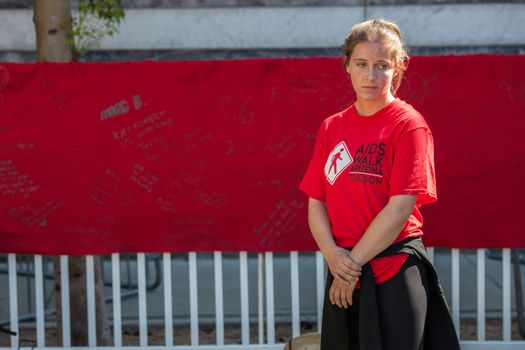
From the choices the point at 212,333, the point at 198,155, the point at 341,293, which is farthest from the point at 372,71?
the point at 212,333

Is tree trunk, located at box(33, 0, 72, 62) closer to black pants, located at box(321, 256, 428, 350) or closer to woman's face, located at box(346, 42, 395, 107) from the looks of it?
woman's face, located at box(346, 42, 395, 107)

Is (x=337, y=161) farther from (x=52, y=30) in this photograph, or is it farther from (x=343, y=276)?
(x=52, y=30)

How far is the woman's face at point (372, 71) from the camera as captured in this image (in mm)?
3623

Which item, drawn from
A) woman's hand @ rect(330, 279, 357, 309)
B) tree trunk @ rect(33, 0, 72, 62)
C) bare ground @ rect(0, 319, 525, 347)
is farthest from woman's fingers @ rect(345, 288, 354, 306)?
tree trunk @ rect(33, 0, 72, 62)

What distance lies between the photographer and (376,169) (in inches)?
141

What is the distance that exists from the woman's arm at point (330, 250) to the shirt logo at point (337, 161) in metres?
0.20

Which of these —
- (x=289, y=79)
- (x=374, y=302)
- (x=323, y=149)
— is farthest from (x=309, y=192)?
(x=289, y=79)

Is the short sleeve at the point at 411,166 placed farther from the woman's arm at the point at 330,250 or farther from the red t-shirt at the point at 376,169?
the woman's arm at the point at 330,250

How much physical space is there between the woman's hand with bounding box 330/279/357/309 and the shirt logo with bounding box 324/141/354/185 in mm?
438

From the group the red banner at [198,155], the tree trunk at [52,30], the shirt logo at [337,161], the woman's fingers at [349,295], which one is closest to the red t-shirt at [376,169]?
the shirt logo at [337,161]

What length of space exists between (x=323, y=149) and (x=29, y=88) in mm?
2525

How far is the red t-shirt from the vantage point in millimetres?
3535

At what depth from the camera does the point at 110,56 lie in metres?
10.4

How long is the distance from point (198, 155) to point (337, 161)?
2.02 metres
